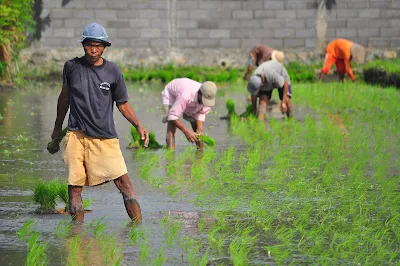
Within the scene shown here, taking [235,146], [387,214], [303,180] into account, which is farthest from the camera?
[235,146]

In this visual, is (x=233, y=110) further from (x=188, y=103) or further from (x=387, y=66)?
(x=387, y=66)

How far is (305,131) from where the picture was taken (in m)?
13.4

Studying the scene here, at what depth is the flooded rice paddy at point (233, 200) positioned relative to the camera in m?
6.28

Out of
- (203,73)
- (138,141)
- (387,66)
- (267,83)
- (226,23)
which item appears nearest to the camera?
(138,141)

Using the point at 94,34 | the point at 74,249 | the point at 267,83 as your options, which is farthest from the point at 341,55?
the point at 74,249

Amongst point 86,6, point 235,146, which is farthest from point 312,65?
point 235,146

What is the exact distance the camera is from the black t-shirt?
23.7ft

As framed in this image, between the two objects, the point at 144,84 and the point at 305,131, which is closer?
the point at 305,131

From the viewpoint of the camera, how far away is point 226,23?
25453mm

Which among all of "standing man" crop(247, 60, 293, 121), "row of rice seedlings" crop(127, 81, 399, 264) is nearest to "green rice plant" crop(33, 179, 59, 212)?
"row of rice seedlings" crop(127, 81, 399, 264)

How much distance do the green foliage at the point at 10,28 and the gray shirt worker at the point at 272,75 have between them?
644cm

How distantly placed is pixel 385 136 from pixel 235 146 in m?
2.01

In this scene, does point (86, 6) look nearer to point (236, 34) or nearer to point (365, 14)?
point (236, 34)

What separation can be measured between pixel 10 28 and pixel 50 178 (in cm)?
1147
